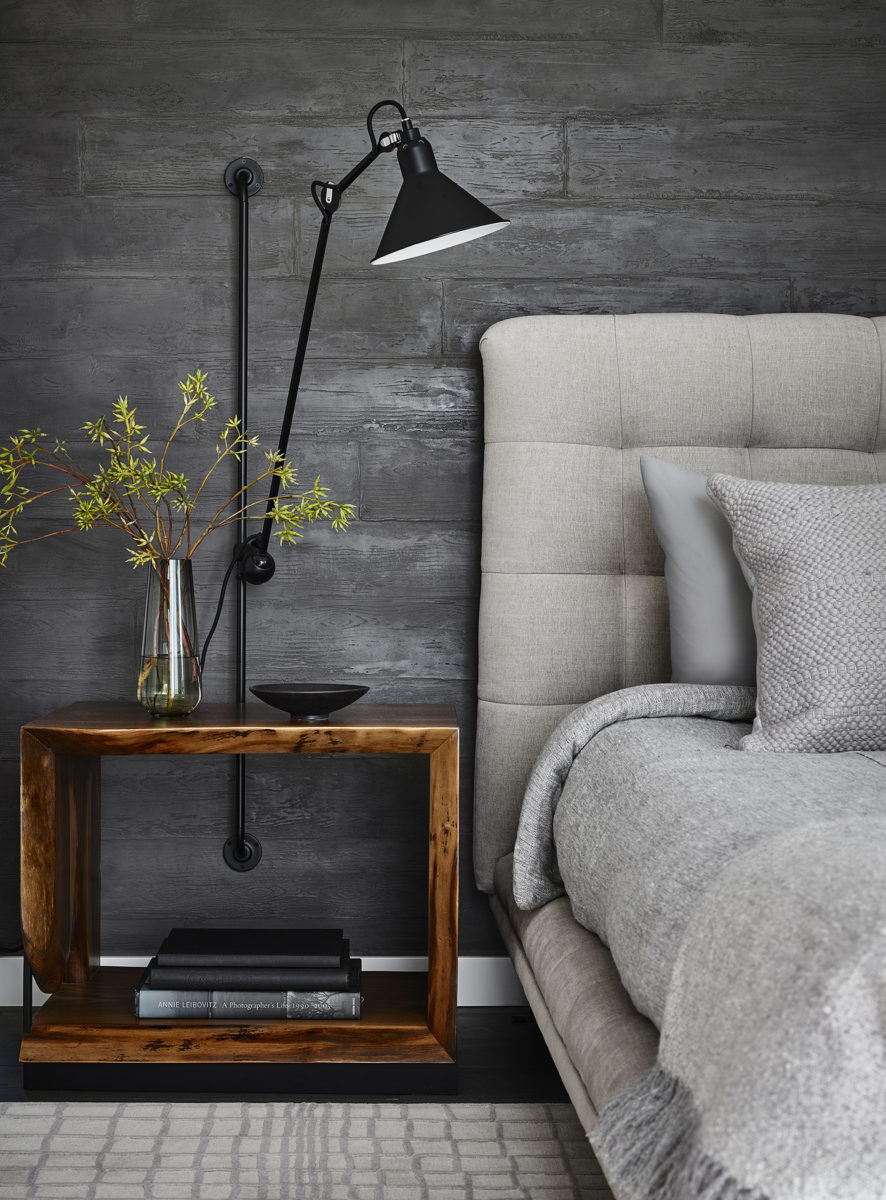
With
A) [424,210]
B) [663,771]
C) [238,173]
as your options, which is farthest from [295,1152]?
[238,173]

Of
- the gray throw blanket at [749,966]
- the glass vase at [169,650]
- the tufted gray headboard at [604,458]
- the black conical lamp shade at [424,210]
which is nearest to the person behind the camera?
the gray throw blanket at [749,966]

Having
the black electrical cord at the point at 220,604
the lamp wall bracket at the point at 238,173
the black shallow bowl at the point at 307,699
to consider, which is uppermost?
the lamp wall bracket at the point at 238,173

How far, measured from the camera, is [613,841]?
1257 mm

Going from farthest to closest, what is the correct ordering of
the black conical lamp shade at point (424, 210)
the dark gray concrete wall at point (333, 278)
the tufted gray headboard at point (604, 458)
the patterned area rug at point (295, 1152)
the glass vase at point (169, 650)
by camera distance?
1. the dark gray concrete wall at point (333, 278)
2. the tufted gray headboard at point (604, 458)
3. the glass vase at point (169, 650)
4. the black conical lamp shade at point (424, 210)
5. the patterned area rug at point (295, 1152)

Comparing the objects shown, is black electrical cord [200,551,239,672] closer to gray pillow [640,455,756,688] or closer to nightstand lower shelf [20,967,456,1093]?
nightstand lower shelf [20,967,456,1093]

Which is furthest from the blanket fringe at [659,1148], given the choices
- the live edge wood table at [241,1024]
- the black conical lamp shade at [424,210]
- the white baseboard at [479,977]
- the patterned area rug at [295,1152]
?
the black conical lamp shade at [424,210]

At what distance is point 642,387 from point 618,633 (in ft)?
1.53

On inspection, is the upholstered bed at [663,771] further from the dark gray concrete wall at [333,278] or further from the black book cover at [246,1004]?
the black book cover at [246,1004]

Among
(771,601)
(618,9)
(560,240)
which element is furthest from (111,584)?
(618,9)

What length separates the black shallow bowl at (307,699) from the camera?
1.65 meters

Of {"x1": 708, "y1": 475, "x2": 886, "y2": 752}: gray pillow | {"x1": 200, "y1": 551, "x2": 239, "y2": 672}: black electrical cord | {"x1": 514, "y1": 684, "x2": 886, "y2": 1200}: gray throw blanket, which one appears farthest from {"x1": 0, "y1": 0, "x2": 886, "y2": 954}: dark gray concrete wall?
{"x1": 514, "y1": 684, "x2": 886, "y2": 1200}: gray throw blanket

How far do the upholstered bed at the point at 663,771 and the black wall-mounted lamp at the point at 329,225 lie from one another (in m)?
0.35

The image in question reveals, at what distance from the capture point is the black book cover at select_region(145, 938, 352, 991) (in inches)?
65.9

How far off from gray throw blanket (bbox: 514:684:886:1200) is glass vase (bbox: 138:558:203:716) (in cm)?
77
